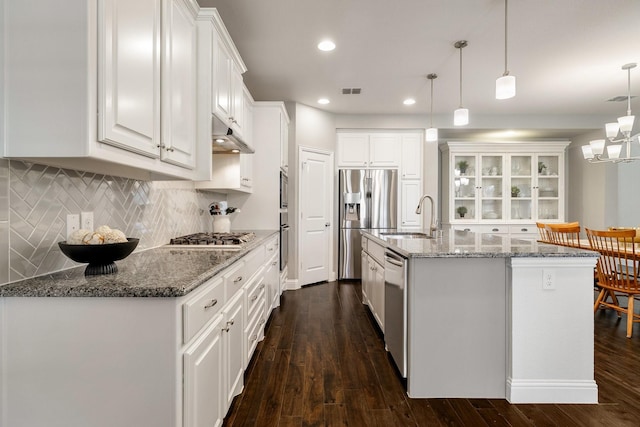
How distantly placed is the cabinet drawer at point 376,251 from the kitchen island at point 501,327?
31.9 inches

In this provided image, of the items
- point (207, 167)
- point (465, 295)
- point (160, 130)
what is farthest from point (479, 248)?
point (160, 130)

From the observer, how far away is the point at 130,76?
1245mm

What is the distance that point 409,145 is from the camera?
17.6ft

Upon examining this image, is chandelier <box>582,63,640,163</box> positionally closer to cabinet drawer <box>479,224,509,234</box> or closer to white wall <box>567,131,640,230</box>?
white wall <box>567,131,640,230</box>

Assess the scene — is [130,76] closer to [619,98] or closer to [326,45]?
[326,45]

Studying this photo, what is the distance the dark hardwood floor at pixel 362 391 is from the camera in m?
1.77

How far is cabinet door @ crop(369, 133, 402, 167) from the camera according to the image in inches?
210

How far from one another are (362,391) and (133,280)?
60.1 inches

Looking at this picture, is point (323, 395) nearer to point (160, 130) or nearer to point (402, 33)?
point (160, 130)

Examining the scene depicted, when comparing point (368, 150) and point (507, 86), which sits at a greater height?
point (368, 150)

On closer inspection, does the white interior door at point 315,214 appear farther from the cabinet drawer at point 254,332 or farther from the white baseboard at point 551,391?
the white baseboard at point 551,391

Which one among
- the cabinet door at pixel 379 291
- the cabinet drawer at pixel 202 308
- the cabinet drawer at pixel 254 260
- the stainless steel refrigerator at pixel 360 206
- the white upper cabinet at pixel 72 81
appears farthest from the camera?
the stainless steel refrigerator at pixel 360 206

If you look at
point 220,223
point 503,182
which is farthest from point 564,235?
point 220,223

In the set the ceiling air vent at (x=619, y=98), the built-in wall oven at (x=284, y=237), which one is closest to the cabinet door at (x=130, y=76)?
the built-in wall oven at (x=284, y=237)
